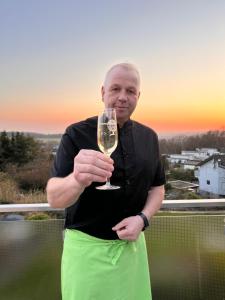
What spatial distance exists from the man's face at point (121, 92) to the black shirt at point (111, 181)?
0.08 m

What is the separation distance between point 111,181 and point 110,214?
0.12 meters

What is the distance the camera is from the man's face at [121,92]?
→ 1366 mm

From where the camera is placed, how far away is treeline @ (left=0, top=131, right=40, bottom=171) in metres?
2.91

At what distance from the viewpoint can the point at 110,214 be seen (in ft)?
4.40

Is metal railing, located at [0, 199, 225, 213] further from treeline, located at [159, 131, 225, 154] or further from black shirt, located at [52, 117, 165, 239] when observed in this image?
black shirt, located at [52, 117, 165, 239]

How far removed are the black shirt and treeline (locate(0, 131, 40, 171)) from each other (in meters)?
1.56

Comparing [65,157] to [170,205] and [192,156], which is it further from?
[192,156]

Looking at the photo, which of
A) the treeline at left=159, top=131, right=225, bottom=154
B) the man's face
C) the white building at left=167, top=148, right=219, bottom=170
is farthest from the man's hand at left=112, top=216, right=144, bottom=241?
the treeline at left=159, top=131, right=225, bottom=154

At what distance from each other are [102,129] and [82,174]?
0.57 feet

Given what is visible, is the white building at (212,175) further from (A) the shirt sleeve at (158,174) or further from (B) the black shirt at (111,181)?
(B) the black shirt at (111,181)

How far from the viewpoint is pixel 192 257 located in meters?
2.31

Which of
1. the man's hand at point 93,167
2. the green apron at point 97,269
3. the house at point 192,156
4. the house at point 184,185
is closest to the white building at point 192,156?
the house at point 192,156

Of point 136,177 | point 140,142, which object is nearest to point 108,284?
point 136,177

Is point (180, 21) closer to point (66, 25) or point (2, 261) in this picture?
point (66, 25)
